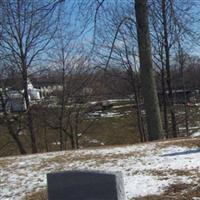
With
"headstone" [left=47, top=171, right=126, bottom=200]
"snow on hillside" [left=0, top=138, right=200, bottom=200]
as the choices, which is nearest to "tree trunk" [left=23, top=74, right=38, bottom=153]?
"snow on hillside" [left=0, top=138, right=200, bottom=200]

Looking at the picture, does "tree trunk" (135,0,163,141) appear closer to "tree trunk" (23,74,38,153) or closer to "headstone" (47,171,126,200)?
"headstone" (47,171,126,200)

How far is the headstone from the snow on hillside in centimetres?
170

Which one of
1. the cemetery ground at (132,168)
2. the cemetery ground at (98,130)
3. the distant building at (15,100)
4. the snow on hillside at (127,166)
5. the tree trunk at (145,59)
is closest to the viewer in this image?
the cemetery ground at (132,168)

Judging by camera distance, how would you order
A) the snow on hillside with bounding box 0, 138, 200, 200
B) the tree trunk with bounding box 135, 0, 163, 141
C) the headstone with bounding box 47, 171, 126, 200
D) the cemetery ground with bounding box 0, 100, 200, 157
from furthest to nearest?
the cemetery ground with bounding box 0, 100, 200, 157, the tree trunk with bounding box 135, 0, 163, 141, the snow on hillside with bounding box 0, 138, 200, 200, the headstone with bounding box 47, 171, 126, 200

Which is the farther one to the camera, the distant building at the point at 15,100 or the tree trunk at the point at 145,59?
the distant building at the point at 15,100

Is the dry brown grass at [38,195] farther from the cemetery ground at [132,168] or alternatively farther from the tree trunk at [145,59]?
the tree trunk at [145,59]

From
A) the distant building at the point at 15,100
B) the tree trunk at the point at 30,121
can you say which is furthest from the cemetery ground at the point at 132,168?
the distant building at the point at 15,100

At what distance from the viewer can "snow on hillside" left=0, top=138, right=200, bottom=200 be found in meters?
7.48

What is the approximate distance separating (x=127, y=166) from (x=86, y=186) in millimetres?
3460

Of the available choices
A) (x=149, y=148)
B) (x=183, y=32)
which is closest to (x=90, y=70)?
(x=183, y=32)

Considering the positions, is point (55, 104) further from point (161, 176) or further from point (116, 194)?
point (116, 194)

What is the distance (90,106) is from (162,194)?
22472 millimetres

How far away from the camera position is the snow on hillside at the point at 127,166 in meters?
7.48

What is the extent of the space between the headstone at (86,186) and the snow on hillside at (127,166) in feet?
5.56
